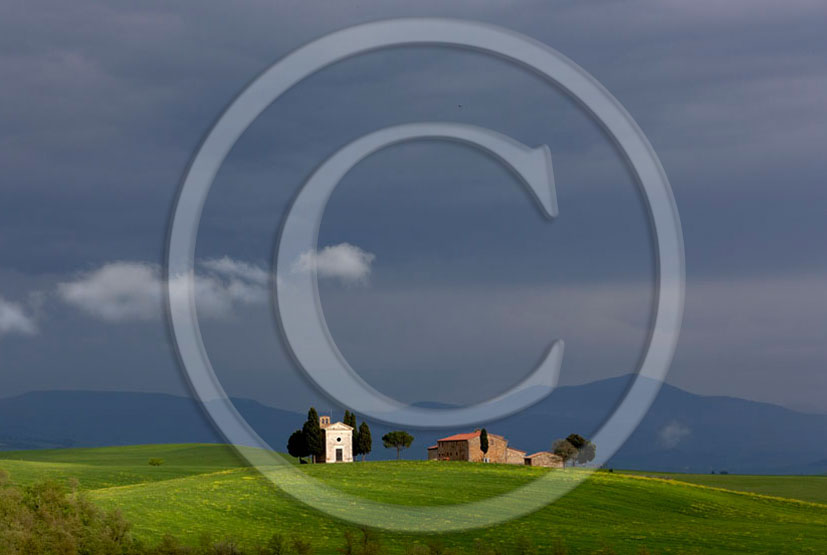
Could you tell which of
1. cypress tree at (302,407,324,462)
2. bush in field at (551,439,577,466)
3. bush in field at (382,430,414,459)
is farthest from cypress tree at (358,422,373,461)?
bush in field at (551,439,577,466)

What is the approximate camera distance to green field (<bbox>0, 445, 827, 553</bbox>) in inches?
2280

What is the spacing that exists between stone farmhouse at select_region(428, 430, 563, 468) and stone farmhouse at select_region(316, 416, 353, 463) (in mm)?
13212

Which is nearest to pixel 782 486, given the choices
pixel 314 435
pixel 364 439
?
pixel 364 439

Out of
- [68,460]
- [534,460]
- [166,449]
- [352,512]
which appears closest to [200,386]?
[352,512]

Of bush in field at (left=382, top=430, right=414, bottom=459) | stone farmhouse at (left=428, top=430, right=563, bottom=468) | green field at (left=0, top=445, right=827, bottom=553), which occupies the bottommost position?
green field at (left=0, top=445, right=827, bottom=553)

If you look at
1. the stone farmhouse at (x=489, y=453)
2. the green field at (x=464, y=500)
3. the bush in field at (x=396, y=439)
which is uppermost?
the bush in field at (x=396, y=439)

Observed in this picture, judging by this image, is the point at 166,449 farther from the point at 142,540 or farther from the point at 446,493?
the point at 142,540

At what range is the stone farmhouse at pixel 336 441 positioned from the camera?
360 feet

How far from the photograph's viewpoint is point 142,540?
5309 centimetres

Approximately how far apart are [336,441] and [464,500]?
129 feet

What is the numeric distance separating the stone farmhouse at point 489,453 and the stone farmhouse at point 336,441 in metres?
13.2

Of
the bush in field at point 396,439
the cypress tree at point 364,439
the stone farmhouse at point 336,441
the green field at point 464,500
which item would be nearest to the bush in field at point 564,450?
the bush in field at point 396,439

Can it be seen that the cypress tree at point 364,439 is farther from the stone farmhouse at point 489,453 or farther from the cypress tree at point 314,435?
the stone farmhouse at point 489,453

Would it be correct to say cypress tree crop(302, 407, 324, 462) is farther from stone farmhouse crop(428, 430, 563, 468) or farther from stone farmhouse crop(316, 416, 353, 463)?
stone farmhouse crop(428, 430, 563, 468)
